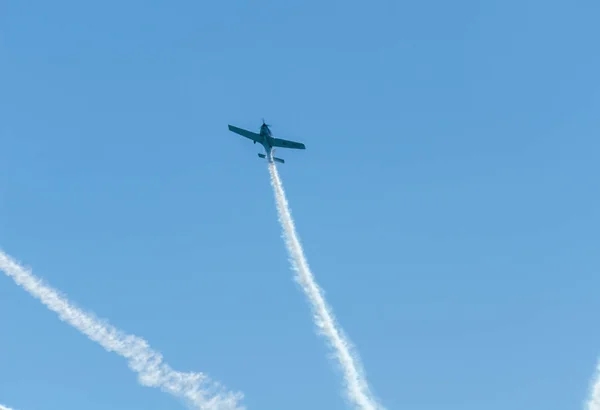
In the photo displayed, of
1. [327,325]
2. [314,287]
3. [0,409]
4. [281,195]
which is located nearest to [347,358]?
[327,325]

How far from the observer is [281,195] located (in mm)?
105875

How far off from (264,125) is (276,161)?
647 centimetres

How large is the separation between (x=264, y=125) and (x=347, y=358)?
4125cm

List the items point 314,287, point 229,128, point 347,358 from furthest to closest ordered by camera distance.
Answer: point 229,128 < point 314,287 < point 347,358

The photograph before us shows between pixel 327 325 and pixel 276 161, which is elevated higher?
pixel 276 161

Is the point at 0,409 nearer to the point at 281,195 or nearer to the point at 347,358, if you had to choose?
the point at 347,358

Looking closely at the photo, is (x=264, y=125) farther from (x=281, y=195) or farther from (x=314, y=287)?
(x=314, y=287)

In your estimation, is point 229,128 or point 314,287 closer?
point 314,287

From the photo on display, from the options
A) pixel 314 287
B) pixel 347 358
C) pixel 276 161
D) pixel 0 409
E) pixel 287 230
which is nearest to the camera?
pixel 0 409

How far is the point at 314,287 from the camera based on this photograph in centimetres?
9412

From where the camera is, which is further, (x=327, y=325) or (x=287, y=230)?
(x=287, y=230)

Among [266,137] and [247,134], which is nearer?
[266,137]

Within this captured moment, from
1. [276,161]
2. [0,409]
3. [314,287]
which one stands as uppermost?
[276,161]

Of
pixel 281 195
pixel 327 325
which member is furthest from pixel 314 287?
pixel 281 195
